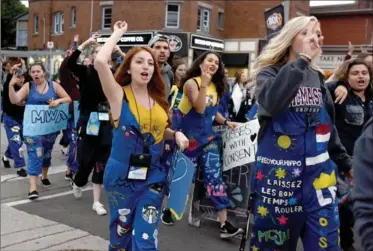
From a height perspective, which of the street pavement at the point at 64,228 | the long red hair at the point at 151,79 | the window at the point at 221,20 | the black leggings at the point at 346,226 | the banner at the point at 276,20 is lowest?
the street pavement at the point at 64,228

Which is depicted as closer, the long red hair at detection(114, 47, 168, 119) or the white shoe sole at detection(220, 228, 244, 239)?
the long red hair at detection(114, 47, 168, 119)

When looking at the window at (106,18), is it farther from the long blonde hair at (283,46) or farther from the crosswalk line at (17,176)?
the long blonde hair at (283,46)

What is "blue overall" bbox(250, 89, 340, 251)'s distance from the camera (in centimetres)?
303

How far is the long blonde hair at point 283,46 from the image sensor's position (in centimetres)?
307

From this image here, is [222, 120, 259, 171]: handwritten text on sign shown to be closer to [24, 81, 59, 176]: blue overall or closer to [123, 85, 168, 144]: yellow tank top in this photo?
[123, 85, 168, 144]: yellow tank top

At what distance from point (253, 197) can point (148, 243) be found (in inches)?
31.8

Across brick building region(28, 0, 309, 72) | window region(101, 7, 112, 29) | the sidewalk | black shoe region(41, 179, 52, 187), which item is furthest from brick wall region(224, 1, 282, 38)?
the sidewalk

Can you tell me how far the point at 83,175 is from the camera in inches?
231

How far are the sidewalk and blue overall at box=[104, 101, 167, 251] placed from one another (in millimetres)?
1284

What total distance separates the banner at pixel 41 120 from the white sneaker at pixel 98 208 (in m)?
1.37

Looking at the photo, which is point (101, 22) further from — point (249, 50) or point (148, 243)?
point (148, 243)

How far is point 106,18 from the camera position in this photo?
109 feet

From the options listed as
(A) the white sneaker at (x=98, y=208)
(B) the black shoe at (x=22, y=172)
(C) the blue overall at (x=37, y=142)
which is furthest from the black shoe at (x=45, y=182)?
(A) the white sneaker at (x=98, y=208)

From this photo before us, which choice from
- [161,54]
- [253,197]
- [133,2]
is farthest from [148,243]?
[133,2]
